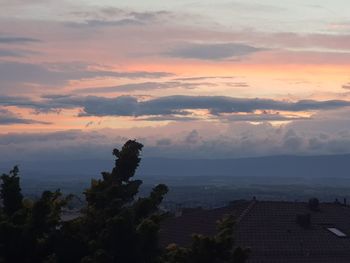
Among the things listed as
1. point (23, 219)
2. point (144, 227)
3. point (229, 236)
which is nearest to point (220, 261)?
point (229, 236)

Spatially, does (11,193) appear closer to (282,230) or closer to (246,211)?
(282,230)

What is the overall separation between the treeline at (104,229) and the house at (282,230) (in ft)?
80.6

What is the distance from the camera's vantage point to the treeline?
18859 millimetres

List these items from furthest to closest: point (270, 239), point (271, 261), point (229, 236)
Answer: point (270, 239)
point (271, 261)
point (229, 236)

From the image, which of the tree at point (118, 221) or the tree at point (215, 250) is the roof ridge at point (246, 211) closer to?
the tree at point (118, 221)

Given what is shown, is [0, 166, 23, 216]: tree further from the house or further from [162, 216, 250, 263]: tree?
the house

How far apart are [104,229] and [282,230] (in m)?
33.0

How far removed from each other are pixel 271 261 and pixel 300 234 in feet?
18.7

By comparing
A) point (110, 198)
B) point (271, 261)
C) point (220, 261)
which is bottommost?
point (271, 261)

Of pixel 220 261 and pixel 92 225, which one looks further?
pixel 92 225

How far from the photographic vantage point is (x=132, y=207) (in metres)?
21.9

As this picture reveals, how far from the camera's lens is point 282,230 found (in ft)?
170

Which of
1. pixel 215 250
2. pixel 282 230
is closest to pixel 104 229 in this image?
pixel 215 250

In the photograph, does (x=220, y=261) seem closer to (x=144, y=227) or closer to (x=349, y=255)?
(x=144, y=227)
